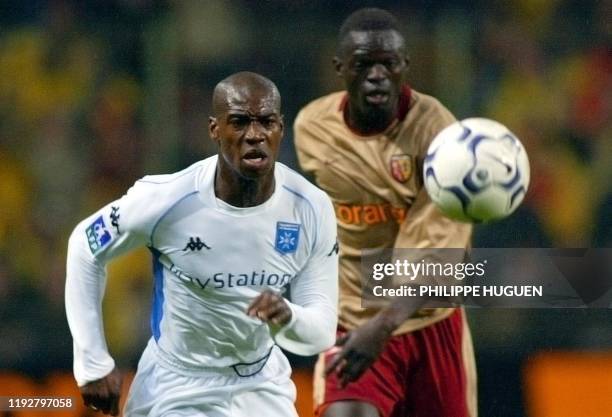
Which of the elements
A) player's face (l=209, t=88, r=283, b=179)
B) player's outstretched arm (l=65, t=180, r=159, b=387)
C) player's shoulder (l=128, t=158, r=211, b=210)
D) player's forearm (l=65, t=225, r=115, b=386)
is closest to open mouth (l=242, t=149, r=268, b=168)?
player's face (l=209, t=88, r=283, b=179)

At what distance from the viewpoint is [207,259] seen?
4.20 m

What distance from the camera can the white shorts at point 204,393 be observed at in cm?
417

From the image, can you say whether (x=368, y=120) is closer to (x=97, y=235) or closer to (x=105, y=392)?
(x=97, y=235)

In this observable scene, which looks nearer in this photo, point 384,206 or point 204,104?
point 384,206

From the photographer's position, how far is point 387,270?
209 inches

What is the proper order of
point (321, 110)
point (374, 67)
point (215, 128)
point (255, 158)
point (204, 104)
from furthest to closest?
1. point (204, 104)
2. point (321, 110)
3. point (374, 67)
4. point (215, 128)
5. point (255, 158)

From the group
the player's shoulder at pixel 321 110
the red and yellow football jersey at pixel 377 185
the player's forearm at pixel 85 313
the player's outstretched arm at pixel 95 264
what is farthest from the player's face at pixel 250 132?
the player's shoulder at pixel 321 110

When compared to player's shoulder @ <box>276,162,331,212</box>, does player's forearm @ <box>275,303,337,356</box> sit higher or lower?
lower

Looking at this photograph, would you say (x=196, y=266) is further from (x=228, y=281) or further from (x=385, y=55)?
(x=385, y=55)

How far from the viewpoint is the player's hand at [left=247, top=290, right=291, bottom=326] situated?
3555 millimetres

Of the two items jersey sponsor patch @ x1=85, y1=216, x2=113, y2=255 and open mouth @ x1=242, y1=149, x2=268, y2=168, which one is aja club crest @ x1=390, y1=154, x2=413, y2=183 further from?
jersey sponsor patch @ x1=85, y1=216, x2=113, y2=255

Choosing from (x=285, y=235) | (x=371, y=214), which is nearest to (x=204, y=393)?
(x=285, y=235)

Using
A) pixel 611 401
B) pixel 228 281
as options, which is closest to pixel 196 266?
pixel 228 281

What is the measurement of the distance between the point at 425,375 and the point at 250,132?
1715 millimetres
